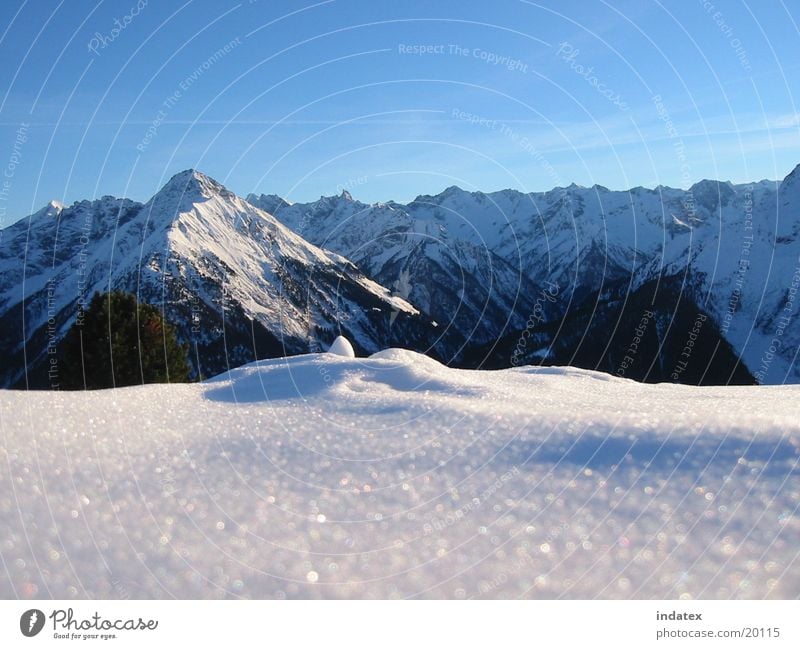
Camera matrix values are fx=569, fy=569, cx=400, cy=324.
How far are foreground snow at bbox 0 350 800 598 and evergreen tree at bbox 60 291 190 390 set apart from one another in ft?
115

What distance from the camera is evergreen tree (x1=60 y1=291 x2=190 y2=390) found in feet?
144

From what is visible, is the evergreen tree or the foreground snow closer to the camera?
the foreground snow
